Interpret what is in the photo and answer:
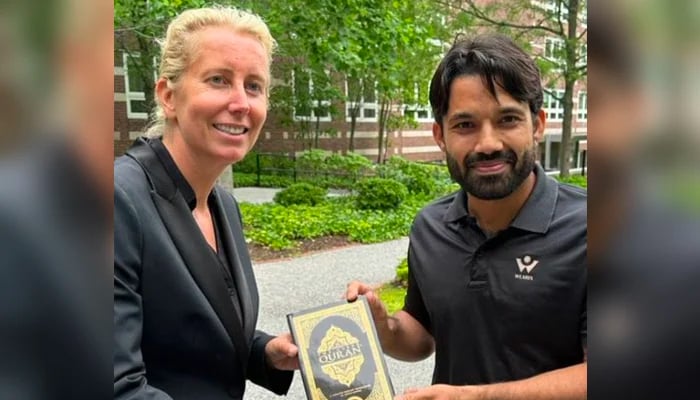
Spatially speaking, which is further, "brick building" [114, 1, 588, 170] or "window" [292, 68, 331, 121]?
"window" [292, 68, 331, 121]

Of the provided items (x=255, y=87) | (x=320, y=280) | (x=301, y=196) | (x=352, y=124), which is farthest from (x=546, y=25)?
(x=255, y=87)

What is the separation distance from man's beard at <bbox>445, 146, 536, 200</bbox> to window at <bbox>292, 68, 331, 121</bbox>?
67.1 ft

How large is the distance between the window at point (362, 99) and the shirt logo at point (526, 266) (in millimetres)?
20693

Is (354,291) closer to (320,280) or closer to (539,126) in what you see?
(539,126)

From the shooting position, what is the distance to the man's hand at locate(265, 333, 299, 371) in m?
1.99

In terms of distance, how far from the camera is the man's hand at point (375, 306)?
2.08m

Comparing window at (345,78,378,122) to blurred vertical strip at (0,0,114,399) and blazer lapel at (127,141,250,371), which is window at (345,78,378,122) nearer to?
blazer lapel at (127,141,250,371)

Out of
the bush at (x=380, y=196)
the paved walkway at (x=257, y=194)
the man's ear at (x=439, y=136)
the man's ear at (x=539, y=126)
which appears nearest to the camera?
the man's ear at (x=539, y=126)

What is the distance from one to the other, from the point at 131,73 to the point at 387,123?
40.8 ft

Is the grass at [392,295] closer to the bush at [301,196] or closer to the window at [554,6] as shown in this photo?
the bush at [301,196]

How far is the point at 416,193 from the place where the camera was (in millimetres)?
17156

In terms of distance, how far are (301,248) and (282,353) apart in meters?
9.40

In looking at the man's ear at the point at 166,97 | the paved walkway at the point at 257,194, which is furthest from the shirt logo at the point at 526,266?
the paved walkway at the point at 257,194

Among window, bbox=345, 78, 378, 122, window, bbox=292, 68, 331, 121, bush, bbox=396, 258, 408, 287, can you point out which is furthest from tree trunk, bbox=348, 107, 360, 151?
bush, bbox=396, 258, 408, 287
